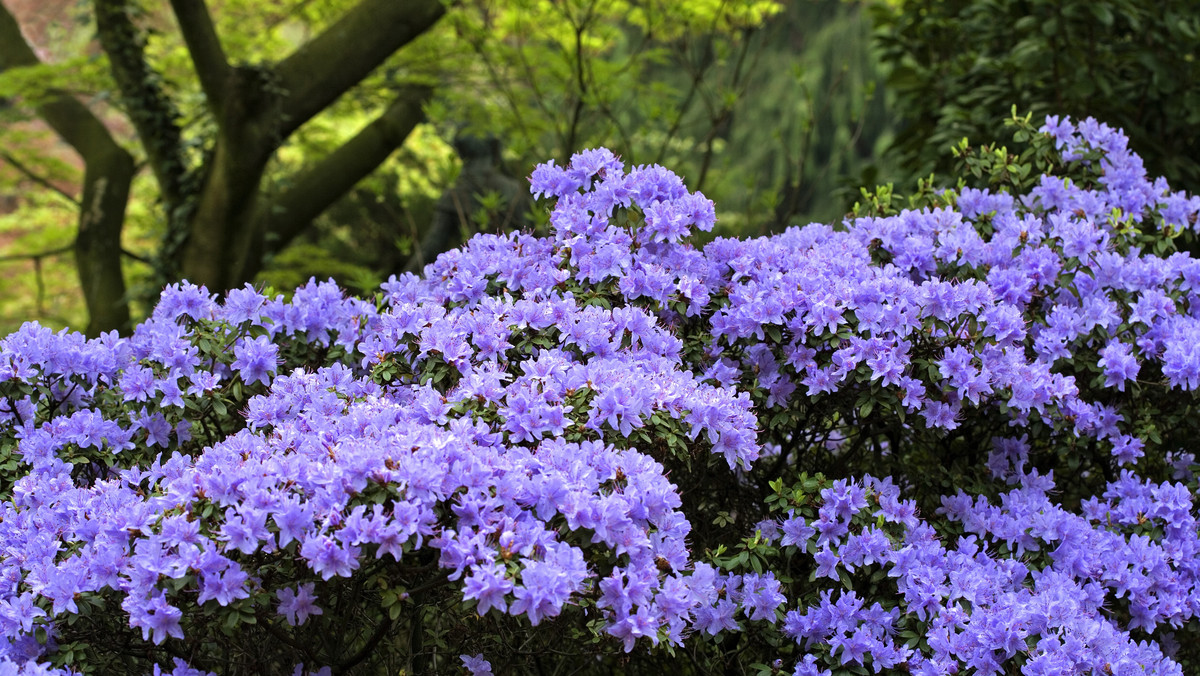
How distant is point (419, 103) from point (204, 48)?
6.00 feet

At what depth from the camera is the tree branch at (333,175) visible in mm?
6977

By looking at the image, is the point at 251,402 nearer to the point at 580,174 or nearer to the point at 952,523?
the point at 580,174

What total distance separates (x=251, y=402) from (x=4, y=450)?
654mm

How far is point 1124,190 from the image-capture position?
127 inches

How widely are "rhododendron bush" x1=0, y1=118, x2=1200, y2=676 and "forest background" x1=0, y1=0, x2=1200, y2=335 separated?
0.65 meters

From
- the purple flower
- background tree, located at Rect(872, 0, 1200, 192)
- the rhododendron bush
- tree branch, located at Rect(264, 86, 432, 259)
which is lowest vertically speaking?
the purple flower

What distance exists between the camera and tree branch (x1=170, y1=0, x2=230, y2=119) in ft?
18.6

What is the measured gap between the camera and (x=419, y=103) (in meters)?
7.30

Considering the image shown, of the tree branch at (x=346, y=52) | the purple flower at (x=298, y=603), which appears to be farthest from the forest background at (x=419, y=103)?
the purple flower at (x=298, y=603)

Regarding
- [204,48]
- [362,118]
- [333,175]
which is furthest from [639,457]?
[362,118]

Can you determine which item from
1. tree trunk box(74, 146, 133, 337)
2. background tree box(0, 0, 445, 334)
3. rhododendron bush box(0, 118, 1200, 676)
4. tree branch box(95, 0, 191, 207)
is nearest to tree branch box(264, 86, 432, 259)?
background tree box(0, 0, 445, 334)

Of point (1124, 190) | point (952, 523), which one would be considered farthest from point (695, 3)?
point (952, 523)

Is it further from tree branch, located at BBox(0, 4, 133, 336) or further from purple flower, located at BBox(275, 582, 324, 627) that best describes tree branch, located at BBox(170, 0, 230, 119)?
purple flower, located at BBox(275, 582, 324, 627)

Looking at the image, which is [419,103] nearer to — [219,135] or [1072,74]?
[219,135]
